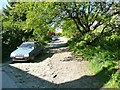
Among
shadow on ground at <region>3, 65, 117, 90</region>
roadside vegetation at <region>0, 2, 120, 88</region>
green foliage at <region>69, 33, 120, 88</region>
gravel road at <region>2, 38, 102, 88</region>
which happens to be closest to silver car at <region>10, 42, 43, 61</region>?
roadside vegetation at <region>0, 2, 120, 88</region>

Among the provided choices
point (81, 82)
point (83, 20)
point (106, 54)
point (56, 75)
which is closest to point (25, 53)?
point (83, 20)

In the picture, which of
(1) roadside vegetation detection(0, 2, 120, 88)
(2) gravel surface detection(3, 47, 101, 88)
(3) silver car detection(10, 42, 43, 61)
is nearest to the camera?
(2) gravel surface detection(3, 47, 101, 88)

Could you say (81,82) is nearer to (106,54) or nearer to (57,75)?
(57,75)

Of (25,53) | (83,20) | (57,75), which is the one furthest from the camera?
(83,20)

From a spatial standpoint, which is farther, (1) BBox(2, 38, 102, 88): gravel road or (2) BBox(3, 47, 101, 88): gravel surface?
(2) BBox(3, 47, 101, 88): gravel surface

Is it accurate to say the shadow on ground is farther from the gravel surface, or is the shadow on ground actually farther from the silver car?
the silver car

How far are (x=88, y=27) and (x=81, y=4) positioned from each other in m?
3.47

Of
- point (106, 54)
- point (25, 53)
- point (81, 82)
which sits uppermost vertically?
point (106, 54)

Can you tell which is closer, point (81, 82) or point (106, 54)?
point (81, 82)

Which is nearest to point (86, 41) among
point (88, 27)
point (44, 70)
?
point (88, 27)

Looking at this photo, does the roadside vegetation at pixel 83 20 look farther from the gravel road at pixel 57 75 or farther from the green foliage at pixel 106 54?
the gravel road at pixel 57 75

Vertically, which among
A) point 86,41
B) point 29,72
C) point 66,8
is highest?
point 66,8

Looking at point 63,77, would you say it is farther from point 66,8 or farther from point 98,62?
point 66,8

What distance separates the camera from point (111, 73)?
1021 cm
